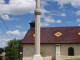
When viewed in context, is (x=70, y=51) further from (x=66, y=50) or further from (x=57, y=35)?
(x=57, y=35)

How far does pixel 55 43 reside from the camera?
135 ft

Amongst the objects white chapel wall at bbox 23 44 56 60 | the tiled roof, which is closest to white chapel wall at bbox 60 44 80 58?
the tiled roof

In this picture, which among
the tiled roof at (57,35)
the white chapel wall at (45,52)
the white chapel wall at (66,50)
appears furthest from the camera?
the tiled roof at (57,35)

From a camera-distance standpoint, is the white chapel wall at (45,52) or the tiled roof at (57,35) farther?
the tiled roof at (57,35)

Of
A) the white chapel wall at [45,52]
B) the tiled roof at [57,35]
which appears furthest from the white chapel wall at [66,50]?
the white chapel wall at [45,52]

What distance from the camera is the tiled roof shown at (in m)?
41.5

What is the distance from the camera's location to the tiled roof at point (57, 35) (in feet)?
136

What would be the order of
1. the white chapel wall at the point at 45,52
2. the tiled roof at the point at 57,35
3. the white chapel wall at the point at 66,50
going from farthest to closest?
1. the tiled roof at the point at 57,35
2. the white chapel wall at the point at 45,52
3. the white chapel wall at the point at 66,50

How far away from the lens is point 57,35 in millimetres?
43031

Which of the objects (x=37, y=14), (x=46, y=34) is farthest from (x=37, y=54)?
(x=46, y=34)

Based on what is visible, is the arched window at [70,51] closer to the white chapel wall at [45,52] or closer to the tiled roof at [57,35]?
the tiled roof at [57,35]

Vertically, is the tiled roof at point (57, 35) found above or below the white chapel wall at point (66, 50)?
above

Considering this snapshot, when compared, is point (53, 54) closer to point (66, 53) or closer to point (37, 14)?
point (66, 53)

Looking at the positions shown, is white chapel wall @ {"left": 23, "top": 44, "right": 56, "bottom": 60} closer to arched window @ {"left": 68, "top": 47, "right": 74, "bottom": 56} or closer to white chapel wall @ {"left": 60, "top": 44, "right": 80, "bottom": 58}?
white chapel wall @ {"left": 60, "top": 44, "right": 80, "bottom": 58}
